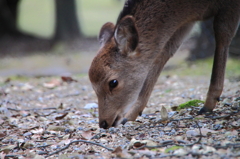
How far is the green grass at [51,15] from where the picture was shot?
1812cm

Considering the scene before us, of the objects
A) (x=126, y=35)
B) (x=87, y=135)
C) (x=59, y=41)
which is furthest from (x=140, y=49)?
(x=59, y=41)

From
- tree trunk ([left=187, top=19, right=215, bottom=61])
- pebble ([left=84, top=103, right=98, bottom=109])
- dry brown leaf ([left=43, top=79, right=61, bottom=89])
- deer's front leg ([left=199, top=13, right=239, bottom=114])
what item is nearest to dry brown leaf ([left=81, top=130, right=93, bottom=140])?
deer's front leg ([left=199, top=13, right=239, bottom=114])

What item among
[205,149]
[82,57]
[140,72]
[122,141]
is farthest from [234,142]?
[82,57]

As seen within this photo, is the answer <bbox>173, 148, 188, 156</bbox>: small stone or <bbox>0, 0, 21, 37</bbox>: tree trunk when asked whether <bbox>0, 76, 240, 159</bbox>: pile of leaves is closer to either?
<bbox>173, 148, 188, 156</bbox>: small stone

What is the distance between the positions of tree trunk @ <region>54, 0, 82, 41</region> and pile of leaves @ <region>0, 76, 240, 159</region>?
9.32 metres

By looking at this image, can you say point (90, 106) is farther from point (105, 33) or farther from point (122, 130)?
point (122, 130)

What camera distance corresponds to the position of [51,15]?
2139cm

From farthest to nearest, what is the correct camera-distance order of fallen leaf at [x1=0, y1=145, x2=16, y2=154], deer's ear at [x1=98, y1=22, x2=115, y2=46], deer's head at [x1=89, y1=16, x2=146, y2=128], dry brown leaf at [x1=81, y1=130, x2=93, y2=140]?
deer's ear at [x1=98, y1=22, x2=115, y2=46] → deer's head at [x1=89, y1=16, x2=146, y2=128] → dry brown leaf at [x1=81, y1=130, x2=93, y2=140] → fallen leaf at [x1=0, y1=145, x2=16, y2=154]

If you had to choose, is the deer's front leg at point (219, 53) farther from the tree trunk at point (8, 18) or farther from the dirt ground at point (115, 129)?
the tree trunk at point (8, 18)

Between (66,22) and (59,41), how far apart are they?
107 cm

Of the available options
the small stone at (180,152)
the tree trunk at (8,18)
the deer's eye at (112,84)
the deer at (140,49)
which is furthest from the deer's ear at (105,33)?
the tree trunk at (8,18)

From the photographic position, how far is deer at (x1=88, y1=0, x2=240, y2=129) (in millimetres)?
4215

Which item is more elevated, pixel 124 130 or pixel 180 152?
pixel 124 130

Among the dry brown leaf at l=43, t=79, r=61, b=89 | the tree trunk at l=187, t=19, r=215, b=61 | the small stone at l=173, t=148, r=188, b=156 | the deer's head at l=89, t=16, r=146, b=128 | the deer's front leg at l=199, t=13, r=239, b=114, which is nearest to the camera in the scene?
the small stone at l=173, t=148, r=188, b=156
